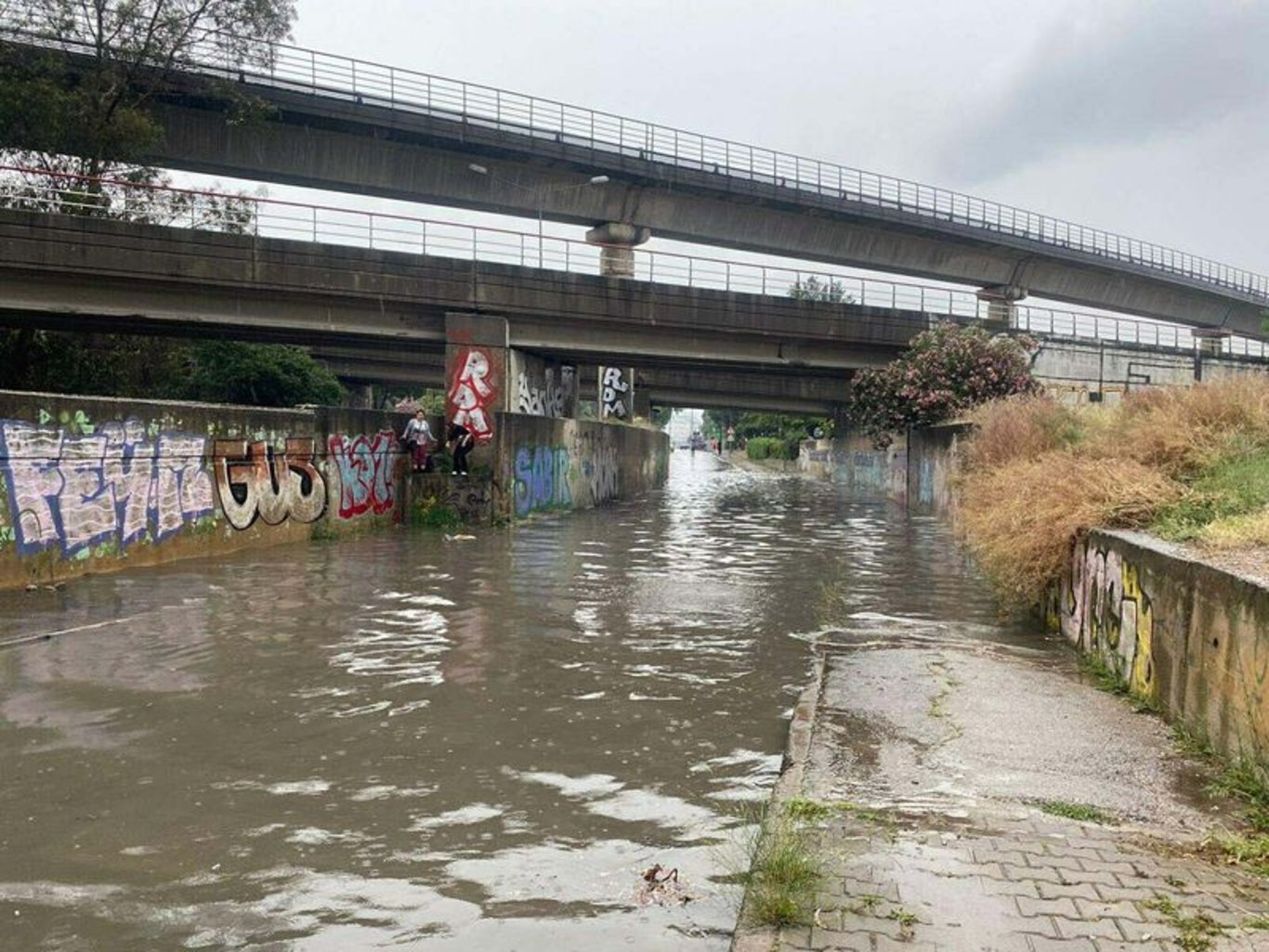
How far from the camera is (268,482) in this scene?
56.7 feet

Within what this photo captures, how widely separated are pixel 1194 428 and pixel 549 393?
2219cm

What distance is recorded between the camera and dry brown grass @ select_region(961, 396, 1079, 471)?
13.1 m

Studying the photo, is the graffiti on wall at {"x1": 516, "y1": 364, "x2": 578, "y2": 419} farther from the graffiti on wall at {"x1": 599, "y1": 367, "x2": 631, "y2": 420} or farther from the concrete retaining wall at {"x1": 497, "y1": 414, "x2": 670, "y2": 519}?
the graffiti on wall at {"x1": 599, "y1": 367, "x2": 631, "y2": 420}

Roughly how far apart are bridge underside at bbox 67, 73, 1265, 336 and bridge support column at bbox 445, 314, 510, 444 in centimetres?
1209

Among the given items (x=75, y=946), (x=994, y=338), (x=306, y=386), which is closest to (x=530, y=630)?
(x=75, y=946)

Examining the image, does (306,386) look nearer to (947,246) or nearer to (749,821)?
(947,246)

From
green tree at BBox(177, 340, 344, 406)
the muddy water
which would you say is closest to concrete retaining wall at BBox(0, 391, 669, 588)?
the muddy water

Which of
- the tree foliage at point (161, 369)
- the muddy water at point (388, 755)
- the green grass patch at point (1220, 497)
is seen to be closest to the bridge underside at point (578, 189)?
the tree foliage at point (161, 369)

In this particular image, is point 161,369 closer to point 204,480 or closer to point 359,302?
point 359,302

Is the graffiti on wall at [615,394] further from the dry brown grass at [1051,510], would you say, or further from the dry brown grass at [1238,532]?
the dry brown grass at [1238,532]

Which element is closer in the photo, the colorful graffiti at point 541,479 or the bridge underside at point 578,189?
the colorful graffiti at point 541,479

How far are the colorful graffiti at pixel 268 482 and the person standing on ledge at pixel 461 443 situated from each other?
4539 millimetres

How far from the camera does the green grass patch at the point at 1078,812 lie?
4738mm

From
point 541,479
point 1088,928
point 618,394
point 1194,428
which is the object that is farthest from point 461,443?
point 618,394
